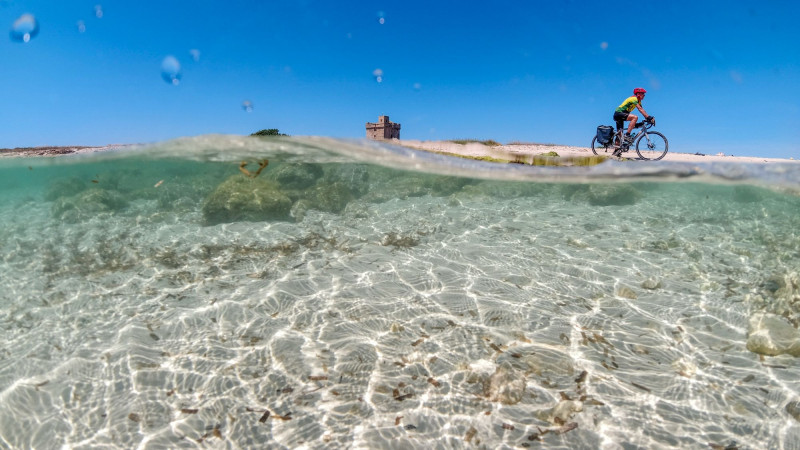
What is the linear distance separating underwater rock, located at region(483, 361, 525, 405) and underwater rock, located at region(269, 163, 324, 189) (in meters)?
11.7

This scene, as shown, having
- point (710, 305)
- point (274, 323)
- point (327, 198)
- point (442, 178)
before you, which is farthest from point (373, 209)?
point (710, 305)

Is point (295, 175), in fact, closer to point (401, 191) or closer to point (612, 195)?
point (401, 191)

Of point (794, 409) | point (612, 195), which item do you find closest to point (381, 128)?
point (612, 195)

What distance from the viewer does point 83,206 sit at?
40.6 ft

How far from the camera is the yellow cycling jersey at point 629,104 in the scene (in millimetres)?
10836

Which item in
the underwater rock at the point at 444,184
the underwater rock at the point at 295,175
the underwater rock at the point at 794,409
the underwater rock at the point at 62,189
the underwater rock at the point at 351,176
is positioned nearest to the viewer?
the underwater rock at the point at 794,409

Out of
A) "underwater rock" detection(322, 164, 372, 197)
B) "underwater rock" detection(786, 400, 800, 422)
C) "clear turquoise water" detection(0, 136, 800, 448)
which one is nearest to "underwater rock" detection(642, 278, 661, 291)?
"clear turquoise water" detection(0, 136, 800, 448)

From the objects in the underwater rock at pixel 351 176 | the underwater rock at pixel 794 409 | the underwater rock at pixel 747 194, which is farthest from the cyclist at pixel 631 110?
the underwater rock at pixel 351 176

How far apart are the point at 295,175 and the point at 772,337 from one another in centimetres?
1403

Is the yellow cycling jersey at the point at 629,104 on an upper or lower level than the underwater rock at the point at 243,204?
upper

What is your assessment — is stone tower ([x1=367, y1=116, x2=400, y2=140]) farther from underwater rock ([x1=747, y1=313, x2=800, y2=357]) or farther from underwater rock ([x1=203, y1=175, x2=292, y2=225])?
underwater rock ([x1=747, y1=313, x2=800, y2=357])

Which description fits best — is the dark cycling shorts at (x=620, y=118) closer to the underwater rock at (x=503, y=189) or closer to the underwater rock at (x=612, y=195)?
the underwater rock at (x=612, y=195)

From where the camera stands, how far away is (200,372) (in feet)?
16.0

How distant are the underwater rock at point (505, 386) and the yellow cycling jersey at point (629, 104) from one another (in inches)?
394
